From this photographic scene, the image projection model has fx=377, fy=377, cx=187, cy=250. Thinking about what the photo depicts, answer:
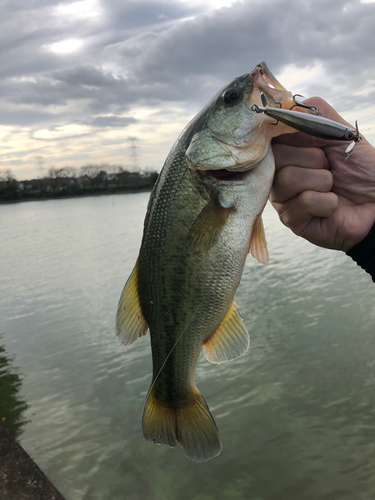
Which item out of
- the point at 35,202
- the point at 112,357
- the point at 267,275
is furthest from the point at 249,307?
the point at 35,202

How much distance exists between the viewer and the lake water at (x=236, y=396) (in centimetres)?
592

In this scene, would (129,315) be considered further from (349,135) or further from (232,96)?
(349,135)

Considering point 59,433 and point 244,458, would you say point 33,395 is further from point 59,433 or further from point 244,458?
point 244,458

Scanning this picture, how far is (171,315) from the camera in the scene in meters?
2.39

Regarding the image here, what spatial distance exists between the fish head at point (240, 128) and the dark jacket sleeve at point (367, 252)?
1.24 meters

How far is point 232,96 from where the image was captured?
7.13 ft

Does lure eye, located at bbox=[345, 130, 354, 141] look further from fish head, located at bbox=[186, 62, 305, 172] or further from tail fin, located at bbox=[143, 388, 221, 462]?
tail fin, located at bbox=[143, 388, 221, 462]

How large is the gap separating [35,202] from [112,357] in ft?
318

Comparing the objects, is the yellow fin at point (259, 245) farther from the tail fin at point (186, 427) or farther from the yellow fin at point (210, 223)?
the tail fin at point (186, 427)

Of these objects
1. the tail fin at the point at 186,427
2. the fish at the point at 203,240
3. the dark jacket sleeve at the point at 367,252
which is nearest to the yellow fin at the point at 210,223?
the fish at the point at 203,240

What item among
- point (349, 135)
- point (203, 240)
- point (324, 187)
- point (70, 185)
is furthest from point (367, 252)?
point (70, 185)

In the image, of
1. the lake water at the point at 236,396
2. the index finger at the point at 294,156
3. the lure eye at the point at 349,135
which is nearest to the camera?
the lure eye at the point at 349,135

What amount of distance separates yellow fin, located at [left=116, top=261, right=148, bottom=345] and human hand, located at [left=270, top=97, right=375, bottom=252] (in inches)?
45.7

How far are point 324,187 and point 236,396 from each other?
6495mm
